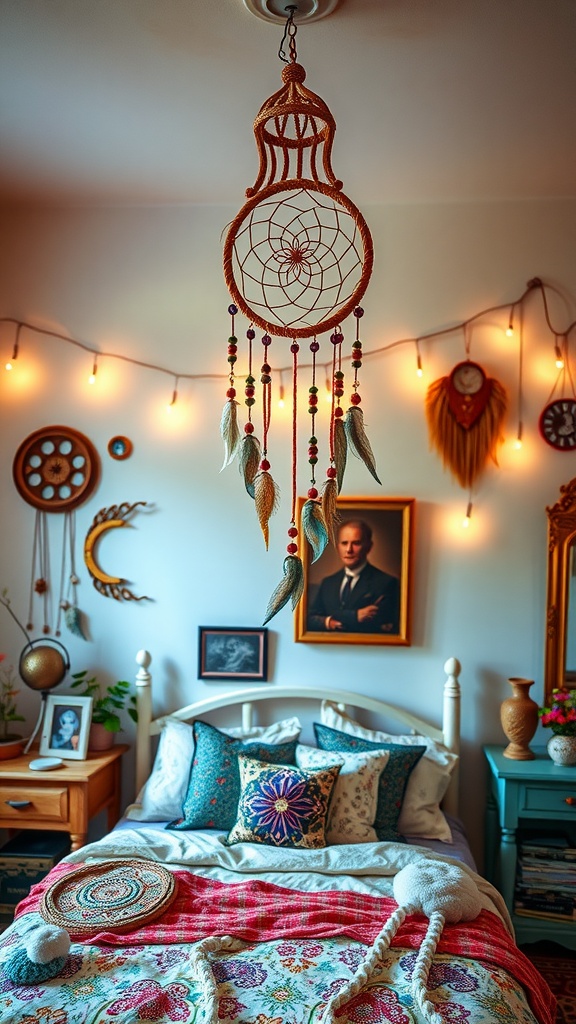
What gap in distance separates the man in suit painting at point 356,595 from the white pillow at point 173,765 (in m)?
0.45

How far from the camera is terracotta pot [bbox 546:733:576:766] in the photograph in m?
3.13

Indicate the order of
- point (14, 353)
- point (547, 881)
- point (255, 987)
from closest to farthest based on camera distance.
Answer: point (255, 987) → point (547, 881) → point (14, 353)

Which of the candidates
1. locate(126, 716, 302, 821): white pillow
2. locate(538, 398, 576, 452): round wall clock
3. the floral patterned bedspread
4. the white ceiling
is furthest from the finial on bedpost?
the white ceiling

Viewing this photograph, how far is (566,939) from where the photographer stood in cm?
303

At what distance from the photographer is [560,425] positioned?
3.46 meters

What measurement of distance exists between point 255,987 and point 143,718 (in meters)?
1.59

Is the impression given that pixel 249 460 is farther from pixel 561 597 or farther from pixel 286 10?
pixel 561 597

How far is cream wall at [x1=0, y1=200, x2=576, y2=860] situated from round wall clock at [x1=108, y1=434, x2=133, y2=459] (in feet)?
0.12

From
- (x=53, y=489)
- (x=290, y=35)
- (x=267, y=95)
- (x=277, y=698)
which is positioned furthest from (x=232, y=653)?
(x=290, y=35)

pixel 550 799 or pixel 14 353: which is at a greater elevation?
pixel 14 353

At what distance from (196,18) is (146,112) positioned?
22.6 inches

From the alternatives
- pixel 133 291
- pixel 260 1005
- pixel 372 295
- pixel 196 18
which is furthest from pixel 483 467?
pixel 260 1005

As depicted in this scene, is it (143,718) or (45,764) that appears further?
(143,718)

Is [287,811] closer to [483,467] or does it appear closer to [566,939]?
[566,939]
